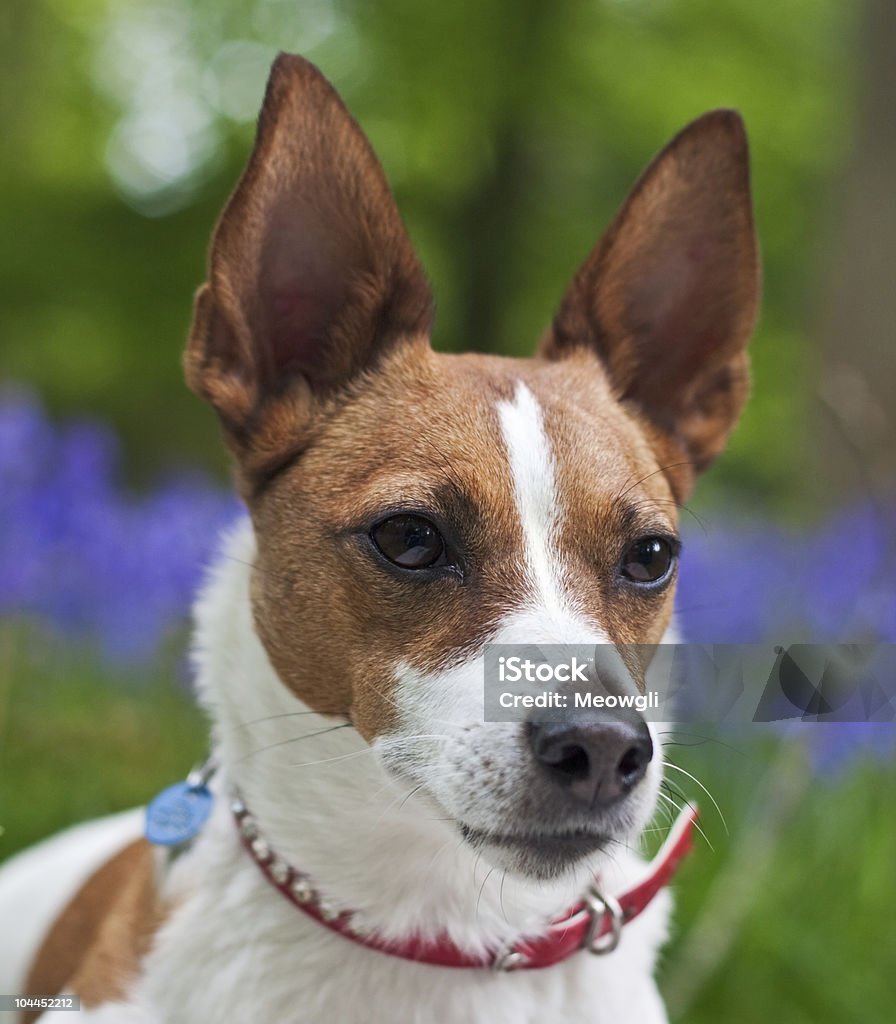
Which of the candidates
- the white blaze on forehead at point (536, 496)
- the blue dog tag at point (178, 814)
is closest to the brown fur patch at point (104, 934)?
the blue dog tag at point (178, 814)

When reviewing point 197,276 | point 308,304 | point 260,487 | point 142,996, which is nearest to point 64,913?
point 142,996

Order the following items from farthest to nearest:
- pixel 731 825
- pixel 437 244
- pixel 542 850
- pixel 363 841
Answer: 1. pixel 437 244
2. pixel 731 825
3. pixel 363 841
4. pixel 542 850

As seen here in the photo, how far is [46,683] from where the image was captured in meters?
4.82

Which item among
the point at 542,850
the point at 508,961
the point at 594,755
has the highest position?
the point at 594,755

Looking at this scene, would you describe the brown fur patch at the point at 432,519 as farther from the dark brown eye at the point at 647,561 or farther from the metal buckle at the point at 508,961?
the metal buckle at the point at 508,961

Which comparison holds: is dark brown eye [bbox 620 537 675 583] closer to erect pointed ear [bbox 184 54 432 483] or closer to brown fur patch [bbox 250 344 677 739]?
brown fur patch [bbox 250 344 677 739]

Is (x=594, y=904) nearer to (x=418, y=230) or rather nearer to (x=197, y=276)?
(x=197, y=276)

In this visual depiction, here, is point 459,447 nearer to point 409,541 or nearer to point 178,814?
point 409,541

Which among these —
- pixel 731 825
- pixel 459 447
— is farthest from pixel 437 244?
pixel 459 447

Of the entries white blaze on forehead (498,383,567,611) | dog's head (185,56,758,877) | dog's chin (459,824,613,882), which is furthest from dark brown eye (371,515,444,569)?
dog's chin (459,824,613,882)

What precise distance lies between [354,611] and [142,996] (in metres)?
0.74

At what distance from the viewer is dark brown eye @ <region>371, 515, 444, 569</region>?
1.92 metres

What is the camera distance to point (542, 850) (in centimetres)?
178

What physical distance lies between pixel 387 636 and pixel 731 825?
2.26m
